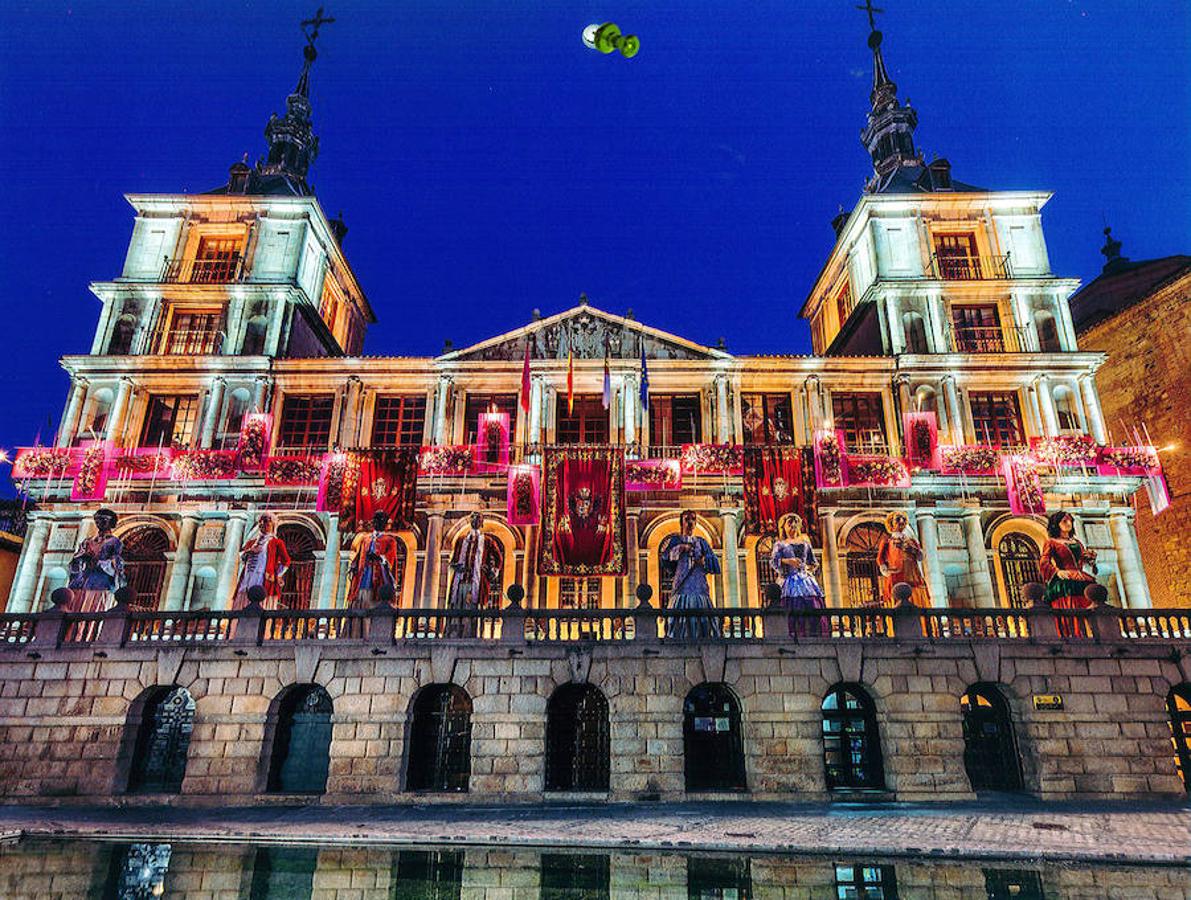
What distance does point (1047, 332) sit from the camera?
25.5 m

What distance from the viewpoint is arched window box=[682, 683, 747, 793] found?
14.0m

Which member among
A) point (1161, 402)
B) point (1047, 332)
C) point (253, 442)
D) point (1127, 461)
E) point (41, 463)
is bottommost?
point (41, 463)

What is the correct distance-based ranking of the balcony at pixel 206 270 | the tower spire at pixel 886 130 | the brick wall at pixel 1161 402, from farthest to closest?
the tower spire at pixel 886 130, the balcony at pixel 206 270, the brick wall at pixel 1161 402

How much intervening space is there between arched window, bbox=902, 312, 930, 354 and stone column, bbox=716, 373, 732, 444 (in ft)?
22.4

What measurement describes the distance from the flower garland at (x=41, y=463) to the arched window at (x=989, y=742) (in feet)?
86.2

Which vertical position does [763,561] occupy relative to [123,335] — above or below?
below

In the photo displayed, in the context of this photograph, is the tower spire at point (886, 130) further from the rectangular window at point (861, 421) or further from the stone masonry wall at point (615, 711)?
the stone masonry wall at point (615, 711)

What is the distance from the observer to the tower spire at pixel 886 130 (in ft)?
103

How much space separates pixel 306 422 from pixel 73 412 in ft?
25.2

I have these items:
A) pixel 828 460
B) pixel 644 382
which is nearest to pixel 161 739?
pixel 644 382

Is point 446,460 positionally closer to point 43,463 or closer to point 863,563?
point 43,463

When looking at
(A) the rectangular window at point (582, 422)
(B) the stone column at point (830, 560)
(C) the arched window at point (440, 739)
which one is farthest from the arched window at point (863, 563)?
(C) the arched window at point (440, 739)

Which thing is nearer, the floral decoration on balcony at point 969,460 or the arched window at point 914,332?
the floral decoration on balcony at point 969,460

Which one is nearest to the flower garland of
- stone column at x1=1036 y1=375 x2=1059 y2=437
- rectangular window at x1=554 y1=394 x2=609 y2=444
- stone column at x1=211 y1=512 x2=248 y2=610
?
stone column at x1=211 y1=512 x2=248 y2=610
